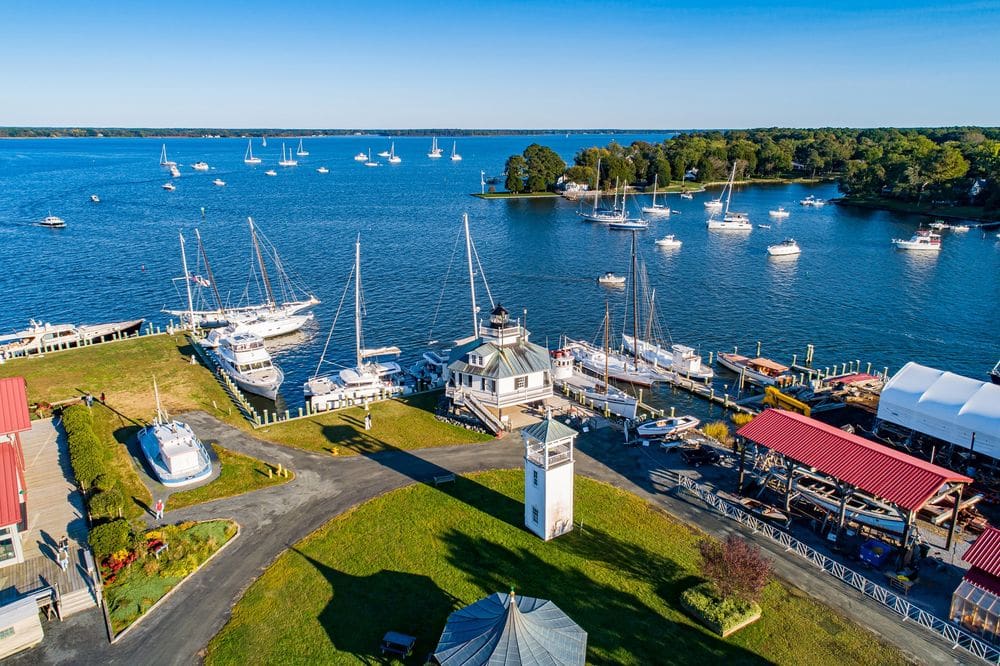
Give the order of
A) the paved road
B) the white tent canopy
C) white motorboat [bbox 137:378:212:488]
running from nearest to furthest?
1. the paved road
2. white motorboat [bbox 137:378:212:488]
3. the white tent canopy

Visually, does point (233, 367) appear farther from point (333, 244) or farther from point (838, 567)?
point (333, 244)

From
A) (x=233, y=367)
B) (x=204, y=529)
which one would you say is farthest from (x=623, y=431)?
(x=233, y=367)

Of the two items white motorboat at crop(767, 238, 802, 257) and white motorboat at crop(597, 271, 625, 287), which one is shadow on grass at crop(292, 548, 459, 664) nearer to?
white motorboat at crop(597, 271, 625, 287)

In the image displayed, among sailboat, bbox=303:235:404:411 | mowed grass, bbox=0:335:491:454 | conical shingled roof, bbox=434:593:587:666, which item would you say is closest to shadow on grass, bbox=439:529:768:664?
conical shingled roof, bbox=434:593:587:666

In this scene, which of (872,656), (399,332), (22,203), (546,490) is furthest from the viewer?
(22,203)

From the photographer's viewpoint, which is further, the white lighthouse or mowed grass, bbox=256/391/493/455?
mowed grass, bbox=256/391/493/455

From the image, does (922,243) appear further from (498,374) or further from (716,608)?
(716,608)

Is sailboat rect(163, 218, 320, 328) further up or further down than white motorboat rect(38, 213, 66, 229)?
further down
